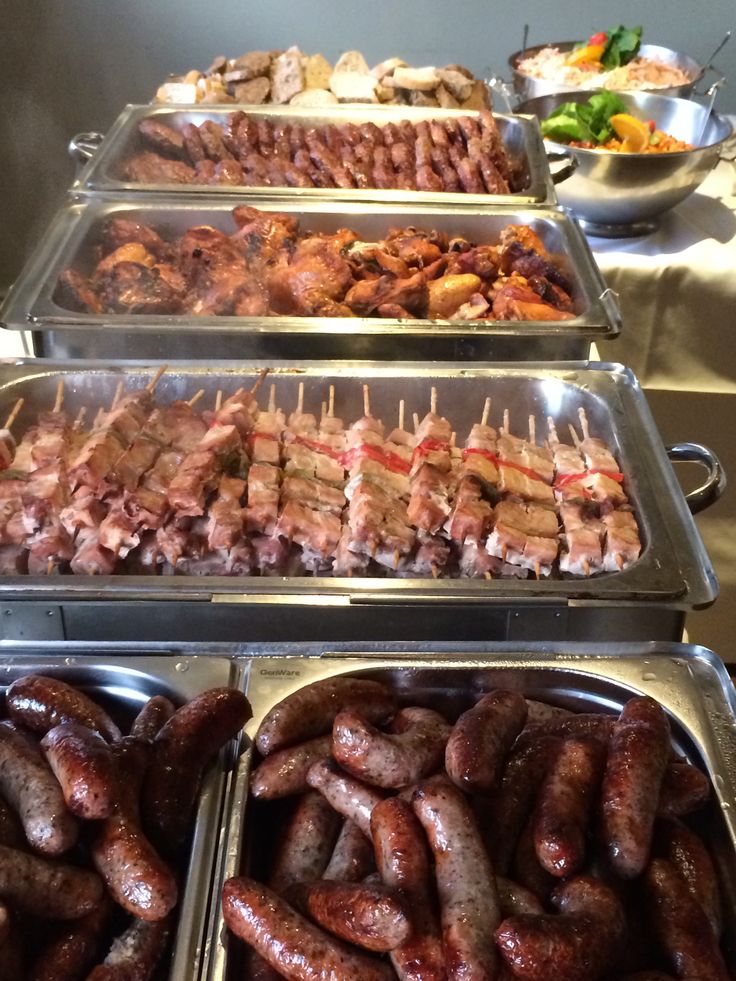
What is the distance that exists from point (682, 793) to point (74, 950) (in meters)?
1.01

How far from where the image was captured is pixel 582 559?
86.2 inches

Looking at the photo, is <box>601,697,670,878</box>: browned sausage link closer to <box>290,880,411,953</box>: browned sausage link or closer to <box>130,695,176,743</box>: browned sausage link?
<box>290,880,411,953</box>: browned sausage link

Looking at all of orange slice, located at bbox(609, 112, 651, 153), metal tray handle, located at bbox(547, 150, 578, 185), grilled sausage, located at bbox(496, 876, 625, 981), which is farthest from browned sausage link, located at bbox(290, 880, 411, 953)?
orange slice, located at bbox(609, 112, 651, 153)

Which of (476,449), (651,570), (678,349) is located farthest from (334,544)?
(678,349)

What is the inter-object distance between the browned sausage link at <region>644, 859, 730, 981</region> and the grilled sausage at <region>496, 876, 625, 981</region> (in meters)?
0.09

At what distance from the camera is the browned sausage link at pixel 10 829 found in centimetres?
137

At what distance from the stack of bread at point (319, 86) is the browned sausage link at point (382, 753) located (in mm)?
3976

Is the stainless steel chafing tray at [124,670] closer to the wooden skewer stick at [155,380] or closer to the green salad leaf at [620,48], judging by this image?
the wooden skewer stick at [155,380]

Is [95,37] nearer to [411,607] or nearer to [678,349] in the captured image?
[678,349]

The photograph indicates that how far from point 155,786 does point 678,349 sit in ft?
10.6

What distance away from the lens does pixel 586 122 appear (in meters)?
4.44

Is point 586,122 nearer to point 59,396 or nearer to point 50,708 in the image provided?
point 59,396

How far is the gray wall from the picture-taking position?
20.8 ft

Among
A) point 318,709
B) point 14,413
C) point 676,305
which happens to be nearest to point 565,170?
point 676,305
